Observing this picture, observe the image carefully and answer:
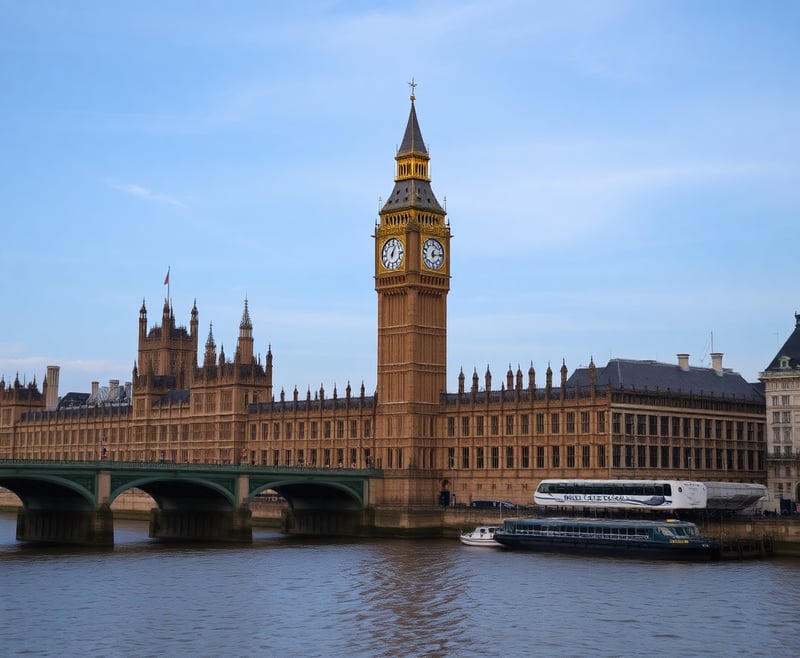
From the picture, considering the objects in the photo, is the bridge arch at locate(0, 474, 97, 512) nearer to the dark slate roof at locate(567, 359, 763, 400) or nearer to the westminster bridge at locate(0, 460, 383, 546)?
the westminster bridge at locate(0, 460, 383, 546)

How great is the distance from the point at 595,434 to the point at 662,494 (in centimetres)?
1710

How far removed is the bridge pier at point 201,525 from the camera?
11644 cm

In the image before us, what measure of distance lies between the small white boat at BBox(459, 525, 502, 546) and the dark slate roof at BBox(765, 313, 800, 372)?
35.3 m

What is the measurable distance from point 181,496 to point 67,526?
50.7 ft

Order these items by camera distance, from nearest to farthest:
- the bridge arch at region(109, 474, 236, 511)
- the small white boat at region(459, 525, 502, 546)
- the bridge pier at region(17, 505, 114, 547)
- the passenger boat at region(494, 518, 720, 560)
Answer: the passenger boat at region(494, 518, 720, 560), the bridge pier at region(17, 505, 114, 547), the small white boat at region(459, 525, 502, 546), the bridge arch at region(109, 474, 236, 511)

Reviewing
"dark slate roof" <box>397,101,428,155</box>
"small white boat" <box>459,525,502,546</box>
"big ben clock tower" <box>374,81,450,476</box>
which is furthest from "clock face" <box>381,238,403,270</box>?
"small white boat" <box>459,525,502,546</box>

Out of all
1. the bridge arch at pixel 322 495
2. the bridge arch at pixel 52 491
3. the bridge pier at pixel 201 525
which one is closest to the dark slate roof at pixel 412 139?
the bridge arch at pixel 322 495

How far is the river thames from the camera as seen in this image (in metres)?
56.9

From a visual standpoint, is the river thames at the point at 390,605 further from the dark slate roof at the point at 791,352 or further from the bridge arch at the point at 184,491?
the dark slate roof at the point at 791,352

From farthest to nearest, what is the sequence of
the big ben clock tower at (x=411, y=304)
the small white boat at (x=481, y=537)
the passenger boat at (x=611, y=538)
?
the big ben clock tower at (x=411, y=304)
the small white boat at (x=481, y=537)
the passenger boat at (x=611, y=538)

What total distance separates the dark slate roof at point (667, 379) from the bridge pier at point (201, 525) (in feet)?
119

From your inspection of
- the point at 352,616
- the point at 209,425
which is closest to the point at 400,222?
the point at 209,425

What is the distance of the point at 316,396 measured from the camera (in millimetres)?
154375

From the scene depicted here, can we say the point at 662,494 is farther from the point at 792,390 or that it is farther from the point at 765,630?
the point at 765,630
